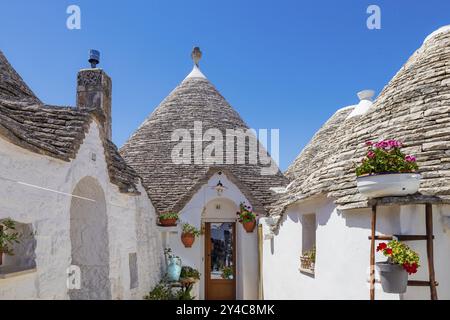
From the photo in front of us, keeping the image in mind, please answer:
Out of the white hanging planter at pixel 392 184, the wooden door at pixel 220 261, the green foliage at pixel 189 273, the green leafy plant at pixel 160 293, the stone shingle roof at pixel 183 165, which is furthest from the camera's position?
the wooden door at pixel 220 261

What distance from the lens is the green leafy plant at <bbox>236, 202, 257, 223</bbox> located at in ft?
39.0

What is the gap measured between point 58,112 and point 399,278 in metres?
5.19

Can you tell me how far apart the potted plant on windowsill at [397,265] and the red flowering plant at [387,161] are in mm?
895

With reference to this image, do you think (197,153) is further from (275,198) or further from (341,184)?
(341,184)

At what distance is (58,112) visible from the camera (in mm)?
6289

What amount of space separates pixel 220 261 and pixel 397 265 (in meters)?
8.88

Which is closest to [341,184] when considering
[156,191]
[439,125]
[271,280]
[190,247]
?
[439,125]

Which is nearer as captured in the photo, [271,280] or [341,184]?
[341,184]

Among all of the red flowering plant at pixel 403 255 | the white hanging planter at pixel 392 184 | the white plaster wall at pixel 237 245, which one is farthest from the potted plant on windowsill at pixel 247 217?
the red flowering plant at pixel 403 255

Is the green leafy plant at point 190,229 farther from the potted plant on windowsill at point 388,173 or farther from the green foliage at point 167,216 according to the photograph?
the potted plant on windowsill at point 388,173

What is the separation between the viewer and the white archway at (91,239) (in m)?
6.75

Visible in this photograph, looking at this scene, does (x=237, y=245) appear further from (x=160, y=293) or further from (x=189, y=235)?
(x=160, y=293)

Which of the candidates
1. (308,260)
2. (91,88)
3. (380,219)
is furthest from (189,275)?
(380,219)

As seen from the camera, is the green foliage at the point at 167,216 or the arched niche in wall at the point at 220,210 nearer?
the green foliage at the point at 167,216
